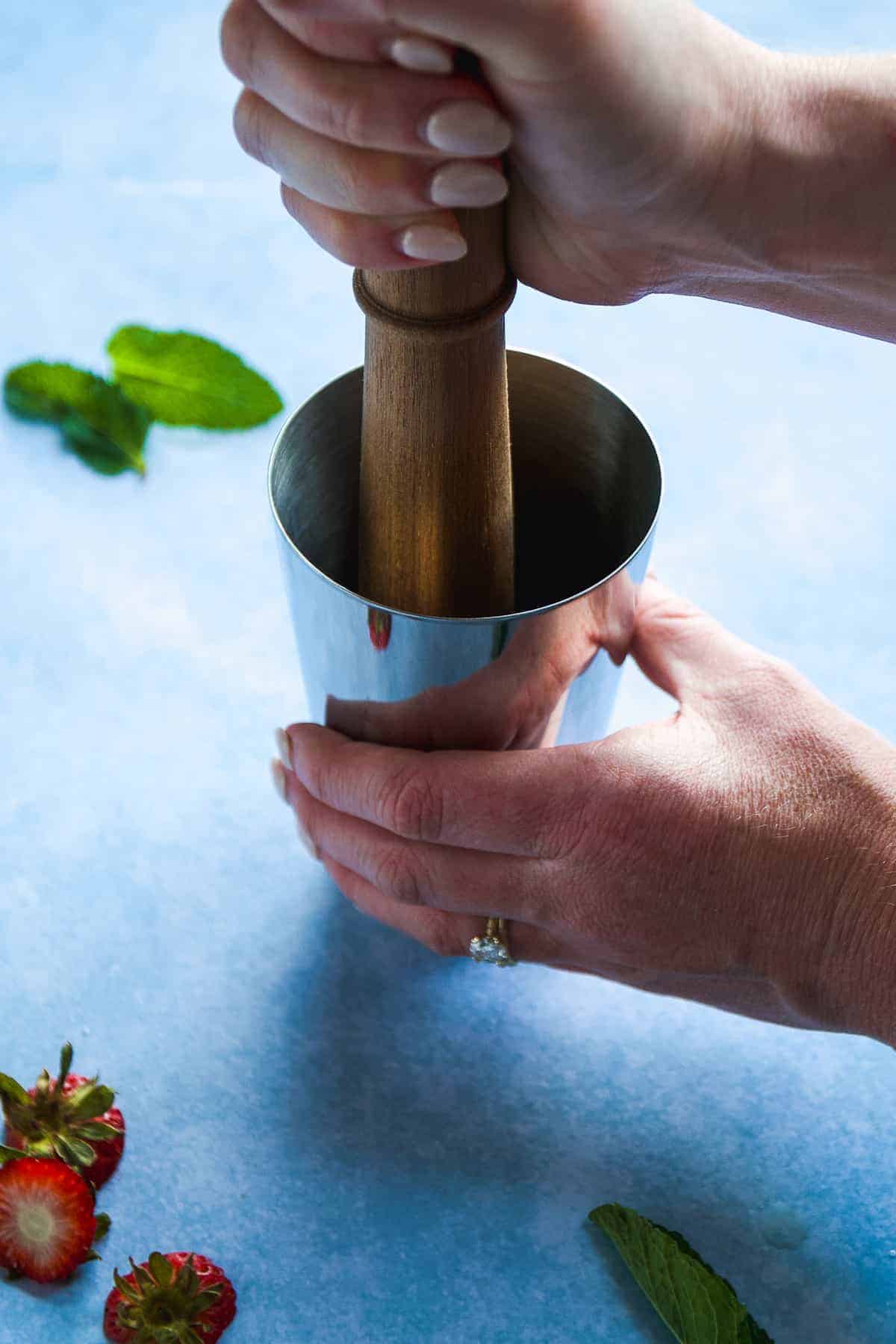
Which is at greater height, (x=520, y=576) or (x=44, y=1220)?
(x=520, y=576)

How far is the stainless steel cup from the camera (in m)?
0.64

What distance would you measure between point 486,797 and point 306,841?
0.18m

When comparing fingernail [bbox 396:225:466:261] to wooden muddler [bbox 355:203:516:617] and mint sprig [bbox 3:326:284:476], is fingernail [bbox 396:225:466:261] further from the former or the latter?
mint sprig [bbox 3:326:284:476]

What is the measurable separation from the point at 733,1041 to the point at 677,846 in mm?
169

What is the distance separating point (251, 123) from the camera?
566 mm

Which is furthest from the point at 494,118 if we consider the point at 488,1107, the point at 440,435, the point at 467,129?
the point at 488,1107

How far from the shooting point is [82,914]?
80cm

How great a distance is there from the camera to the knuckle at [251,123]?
561mm

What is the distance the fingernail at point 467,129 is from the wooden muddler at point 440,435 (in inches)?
2.2

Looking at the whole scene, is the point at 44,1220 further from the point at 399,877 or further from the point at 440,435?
the point at 440,435

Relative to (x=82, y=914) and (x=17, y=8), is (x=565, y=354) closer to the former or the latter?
(x=82, y=914)

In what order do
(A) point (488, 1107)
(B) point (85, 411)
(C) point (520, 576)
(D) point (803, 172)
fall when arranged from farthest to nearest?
1. (B) point (85, 411)
2. (C) point (520, 576)
3. (A) point (488, 1107)
4. (D) point (803, 172)

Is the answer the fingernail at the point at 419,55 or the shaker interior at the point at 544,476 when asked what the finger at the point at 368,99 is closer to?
the fingernail at the point at 419,55

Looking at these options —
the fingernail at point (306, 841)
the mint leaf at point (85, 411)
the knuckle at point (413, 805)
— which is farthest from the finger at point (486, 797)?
the mint leaf at point (85, 411)
